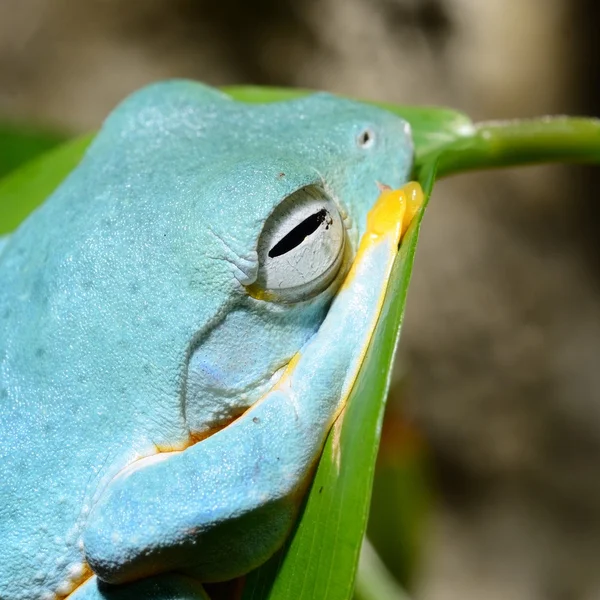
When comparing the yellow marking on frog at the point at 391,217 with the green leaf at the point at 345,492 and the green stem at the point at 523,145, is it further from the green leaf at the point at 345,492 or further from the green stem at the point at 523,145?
the green stem at the point at 523,145

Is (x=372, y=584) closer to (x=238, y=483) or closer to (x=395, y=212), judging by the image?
(x=238, y=483)

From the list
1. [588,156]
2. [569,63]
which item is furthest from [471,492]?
[588,156]

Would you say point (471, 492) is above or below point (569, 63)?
below

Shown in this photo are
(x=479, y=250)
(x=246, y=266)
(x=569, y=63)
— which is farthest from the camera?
(x=479, y=250)

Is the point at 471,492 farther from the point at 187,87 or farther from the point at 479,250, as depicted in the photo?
the point at 187,87

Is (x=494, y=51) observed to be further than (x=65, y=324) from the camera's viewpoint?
Yes

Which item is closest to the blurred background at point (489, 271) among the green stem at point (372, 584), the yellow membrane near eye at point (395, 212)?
the green stem at point (372, 584)

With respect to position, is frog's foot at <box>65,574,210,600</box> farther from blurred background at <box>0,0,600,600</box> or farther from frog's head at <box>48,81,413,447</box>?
blurred background at <box>0,0,600,600</box>
